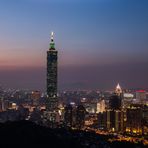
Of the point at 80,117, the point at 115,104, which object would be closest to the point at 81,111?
the point at 80,117

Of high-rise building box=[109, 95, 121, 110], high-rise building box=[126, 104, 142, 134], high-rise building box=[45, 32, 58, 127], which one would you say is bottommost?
high-rise building box=[126, 104, 142, 134]

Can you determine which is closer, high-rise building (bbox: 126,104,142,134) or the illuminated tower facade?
high-rise building (bbox: 126,104,142,134)

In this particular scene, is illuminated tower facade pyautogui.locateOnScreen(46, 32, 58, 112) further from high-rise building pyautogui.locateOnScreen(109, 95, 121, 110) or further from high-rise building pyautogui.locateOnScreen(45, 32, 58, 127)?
high-rise building pyautogui.locateOnScreen(109, 95, 121, 110)

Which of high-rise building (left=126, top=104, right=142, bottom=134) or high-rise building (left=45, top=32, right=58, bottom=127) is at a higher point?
high-rise building (left=45, top=32, right=58, bottom=127)

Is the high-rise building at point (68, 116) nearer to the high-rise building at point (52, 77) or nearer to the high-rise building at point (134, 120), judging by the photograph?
the high-rise building at point (134, 120)

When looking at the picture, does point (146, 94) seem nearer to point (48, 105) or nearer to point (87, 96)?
point (87, 96)

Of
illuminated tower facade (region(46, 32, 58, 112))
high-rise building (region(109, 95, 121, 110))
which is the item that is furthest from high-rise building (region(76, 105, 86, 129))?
illuminated tower facade (region(46, 32, 58, 112))

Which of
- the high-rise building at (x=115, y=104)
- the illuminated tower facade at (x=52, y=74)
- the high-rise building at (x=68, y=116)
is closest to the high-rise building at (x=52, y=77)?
the illuminated tower facade at (x=52, y=74)

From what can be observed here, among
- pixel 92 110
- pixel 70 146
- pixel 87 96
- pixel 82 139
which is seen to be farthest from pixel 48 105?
pixel 70 146

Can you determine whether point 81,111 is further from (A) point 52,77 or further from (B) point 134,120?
(A) point 52,77
